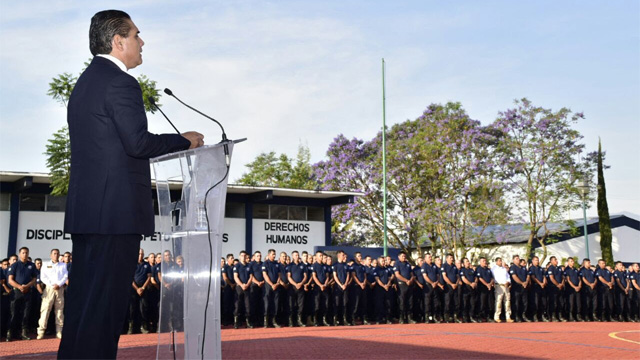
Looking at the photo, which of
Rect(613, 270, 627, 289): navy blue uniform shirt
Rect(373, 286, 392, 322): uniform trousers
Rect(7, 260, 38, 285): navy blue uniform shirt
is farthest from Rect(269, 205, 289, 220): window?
Rect(7, 260, 38, 285): navy blue uniform shirt

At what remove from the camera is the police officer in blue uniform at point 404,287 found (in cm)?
1672

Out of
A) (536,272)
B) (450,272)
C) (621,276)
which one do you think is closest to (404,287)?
(450,272)

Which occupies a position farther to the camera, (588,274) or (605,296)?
(605,296)

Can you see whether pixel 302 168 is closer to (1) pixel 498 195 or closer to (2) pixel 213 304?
(1) pixel 498 195

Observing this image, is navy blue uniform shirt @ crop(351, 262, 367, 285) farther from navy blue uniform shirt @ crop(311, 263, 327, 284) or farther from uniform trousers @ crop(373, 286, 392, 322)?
navy blue uniform shirt @ crop(311, 263, 327, 284)

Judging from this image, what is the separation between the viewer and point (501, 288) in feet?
58.9

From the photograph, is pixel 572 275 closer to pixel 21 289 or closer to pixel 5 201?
pixel 21 289

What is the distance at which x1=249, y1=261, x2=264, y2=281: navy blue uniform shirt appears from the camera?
1571cm

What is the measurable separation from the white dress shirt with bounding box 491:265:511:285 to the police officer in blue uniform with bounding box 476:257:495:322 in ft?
0.47

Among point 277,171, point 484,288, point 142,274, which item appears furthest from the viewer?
point 277,171

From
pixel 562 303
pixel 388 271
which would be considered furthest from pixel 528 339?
pixel 562 303

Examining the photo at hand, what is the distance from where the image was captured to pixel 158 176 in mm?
3557

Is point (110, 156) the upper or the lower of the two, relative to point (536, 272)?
upper

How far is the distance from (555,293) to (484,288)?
261 cm
